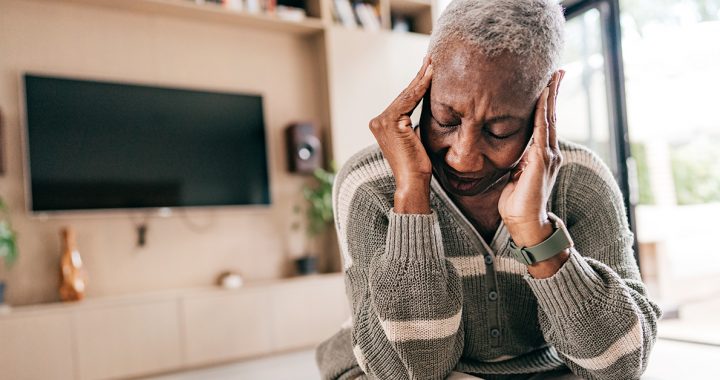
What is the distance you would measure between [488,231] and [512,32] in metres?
0.36

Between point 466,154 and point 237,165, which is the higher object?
point 237,165

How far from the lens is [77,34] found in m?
3.26

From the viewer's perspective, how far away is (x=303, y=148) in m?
3.70

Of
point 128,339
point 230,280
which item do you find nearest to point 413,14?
point 230,280

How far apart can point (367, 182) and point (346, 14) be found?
316 cm

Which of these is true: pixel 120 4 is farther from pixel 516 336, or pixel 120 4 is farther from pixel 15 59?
pixel 516 336

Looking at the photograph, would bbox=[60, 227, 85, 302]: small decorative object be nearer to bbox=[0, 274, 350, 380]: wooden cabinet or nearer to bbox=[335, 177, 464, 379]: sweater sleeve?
bbox=[0, 274, 350, 380]: wooden cabinet

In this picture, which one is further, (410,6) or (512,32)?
(410,6)

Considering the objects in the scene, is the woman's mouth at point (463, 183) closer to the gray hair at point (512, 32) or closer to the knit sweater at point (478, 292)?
the knit sweater at point (478, 292)

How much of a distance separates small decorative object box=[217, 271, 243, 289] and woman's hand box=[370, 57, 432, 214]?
254 cm

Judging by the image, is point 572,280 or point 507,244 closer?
point 572,280

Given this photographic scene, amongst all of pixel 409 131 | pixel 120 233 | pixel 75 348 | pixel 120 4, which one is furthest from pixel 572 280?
pixel 120 4

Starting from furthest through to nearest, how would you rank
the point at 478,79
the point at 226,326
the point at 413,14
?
1. the point at 413,14
2. the point at 226,326
3. the point at 478,79

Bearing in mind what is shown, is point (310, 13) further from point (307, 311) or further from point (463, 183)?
point (463, 183)
